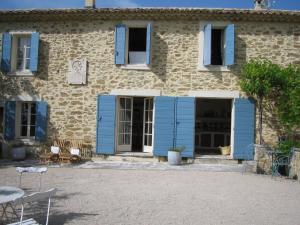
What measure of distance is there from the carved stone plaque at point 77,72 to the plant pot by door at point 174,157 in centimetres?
374

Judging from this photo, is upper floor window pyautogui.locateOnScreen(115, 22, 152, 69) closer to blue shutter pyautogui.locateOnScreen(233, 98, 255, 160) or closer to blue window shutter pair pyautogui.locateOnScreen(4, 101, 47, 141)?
blue window shutter pair pyautogui.locateOnScreen(4, 101, 47, 141)

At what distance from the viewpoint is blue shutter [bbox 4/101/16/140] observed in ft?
35.8

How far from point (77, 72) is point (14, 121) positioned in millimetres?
2772

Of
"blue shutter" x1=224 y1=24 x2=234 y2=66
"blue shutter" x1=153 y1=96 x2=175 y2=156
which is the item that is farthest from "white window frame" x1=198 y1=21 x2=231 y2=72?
"blue shutter" x1=153 y1=96 x2=175 y2=156

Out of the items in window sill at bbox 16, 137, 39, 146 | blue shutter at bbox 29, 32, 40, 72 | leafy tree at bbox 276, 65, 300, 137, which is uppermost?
blue shutter at bbox 29, 32, 40, 72

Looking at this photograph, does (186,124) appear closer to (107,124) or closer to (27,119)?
(107,124)

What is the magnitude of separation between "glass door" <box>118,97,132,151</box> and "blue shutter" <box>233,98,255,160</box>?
353 cm

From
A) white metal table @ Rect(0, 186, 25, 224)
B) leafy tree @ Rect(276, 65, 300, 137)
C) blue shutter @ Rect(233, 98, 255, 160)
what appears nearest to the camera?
white metal table @ Rect(0, 186, 25, 224)

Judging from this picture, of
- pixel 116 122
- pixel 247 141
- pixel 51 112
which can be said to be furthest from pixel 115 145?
pixel 247 141

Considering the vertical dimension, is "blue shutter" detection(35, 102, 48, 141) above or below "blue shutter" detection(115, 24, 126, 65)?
below

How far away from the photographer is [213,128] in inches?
513

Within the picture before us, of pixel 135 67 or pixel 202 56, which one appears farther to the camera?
pixel 135 67

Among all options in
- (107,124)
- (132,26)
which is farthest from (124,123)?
(132,26)

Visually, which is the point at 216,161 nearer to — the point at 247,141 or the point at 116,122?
the point at 247,141
